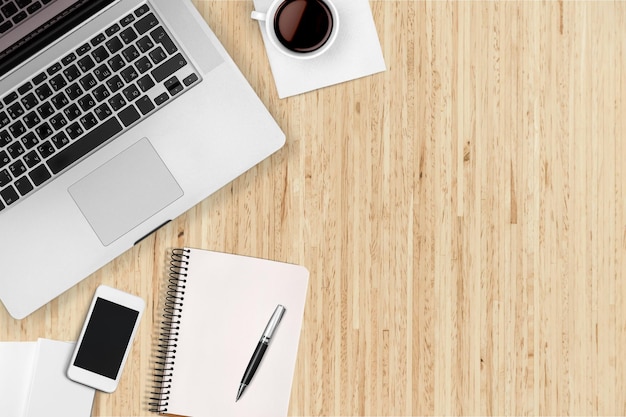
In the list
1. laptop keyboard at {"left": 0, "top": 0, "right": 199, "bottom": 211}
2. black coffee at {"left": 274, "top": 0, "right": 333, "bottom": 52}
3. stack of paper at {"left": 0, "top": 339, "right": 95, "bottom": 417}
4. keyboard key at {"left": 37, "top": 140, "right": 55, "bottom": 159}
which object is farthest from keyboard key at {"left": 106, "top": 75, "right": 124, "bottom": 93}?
stack of paper at {"left": 0, "top": 339, "right": 95, "bottom": 417}

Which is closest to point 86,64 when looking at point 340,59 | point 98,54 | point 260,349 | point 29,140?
point 98,54

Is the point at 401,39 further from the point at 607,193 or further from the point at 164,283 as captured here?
the point at 164,283

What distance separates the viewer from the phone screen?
34.4 inches

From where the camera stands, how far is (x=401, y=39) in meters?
0.91

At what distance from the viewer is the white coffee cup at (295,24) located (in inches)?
34.2

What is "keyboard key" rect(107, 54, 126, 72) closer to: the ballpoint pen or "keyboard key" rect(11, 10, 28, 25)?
"keyboard key" rect(11, 10, 28, 25)

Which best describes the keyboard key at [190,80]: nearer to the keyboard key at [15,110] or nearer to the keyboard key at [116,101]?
the keyboard key at [116,101]

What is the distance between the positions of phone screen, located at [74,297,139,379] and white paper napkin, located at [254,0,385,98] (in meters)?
0.37

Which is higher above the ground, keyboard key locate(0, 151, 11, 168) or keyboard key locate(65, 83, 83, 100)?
keyboard key locate(65, 83, 83, 100)

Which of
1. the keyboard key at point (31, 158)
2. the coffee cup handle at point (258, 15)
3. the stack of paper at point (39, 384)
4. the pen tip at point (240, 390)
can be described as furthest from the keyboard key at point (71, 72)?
the pen tip at point (240, 390)

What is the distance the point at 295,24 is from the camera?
0.87 metres

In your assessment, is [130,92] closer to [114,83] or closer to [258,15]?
[114,83]

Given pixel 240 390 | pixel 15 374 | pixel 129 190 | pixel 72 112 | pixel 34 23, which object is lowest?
pixel 240 390

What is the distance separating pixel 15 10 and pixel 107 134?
0.59ft
